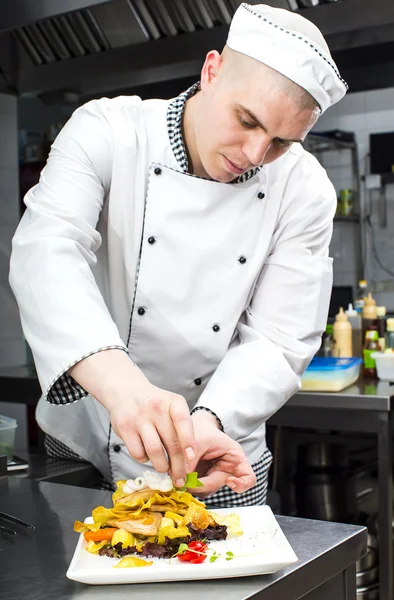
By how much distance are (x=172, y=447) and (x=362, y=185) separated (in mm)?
3284

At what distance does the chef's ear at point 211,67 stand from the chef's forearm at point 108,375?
0.58 metres

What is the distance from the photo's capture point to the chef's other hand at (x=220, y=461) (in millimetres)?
1259

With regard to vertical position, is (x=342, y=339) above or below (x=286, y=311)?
below

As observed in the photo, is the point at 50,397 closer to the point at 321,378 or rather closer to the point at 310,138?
the point at 321,378

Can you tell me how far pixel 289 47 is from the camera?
53.4 inches

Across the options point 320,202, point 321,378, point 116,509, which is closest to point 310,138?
point 321,378

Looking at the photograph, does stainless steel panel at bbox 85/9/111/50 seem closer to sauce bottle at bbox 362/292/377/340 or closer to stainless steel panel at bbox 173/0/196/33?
stainless steel panel at bbox 173/0/196/33

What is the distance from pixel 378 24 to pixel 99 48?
1257mm

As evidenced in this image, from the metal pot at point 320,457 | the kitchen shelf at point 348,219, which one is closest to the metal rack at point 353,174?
the kitchen shelf at point 348,219

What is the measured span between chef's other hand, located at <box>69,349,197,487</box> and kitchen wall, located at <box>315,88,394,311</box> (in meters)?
3.02

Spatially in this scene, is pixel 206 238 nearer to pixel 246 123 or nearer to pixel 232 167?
pixel 232 167

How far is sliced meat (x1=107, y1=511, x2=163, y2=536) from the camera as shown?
109 centimetres

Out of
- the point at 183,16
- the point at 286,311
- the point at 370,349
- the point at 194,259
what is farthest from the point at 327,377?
the point at 183,16

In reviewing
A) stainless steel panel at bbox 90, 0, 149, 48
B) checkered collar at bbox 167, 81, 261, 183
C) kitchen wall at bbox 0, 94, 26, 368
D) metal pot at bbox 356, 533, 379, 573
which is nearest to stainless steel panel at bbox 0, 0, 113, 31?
stainless steel panel at bbox 90, 0, 149, 48
